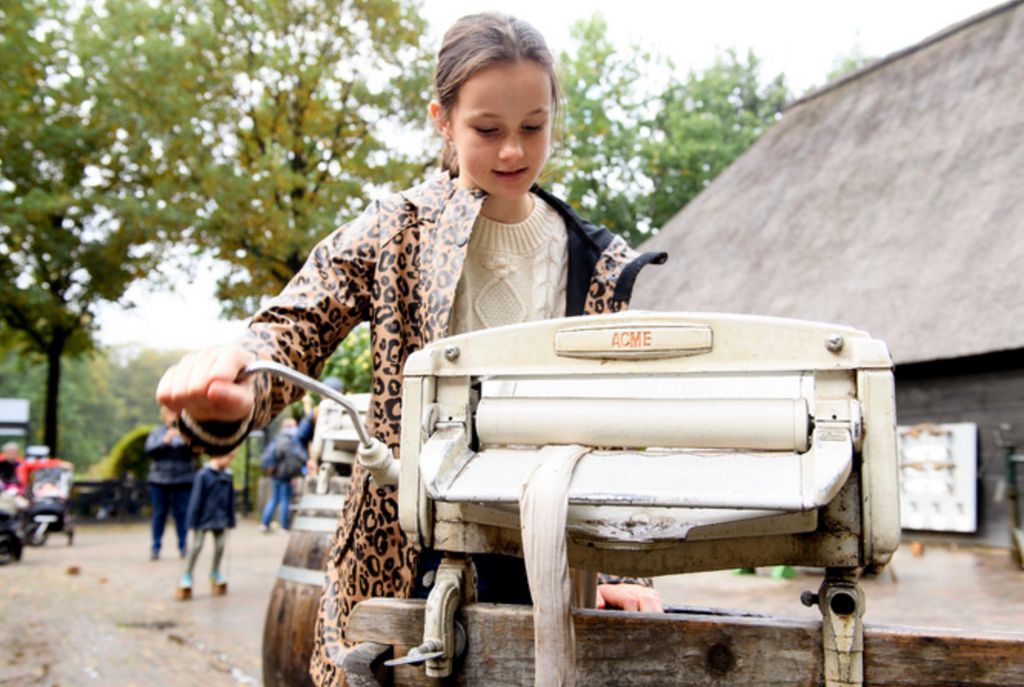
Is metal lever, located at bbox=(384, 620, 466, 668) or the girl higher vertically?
the girl

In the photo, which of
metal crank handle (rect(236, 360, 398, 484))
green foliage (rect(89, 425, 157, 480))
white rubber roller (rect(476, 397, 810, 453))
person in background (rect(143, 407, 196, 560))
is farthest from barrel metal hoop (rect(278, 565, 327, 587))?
green foliage (rect(89, 425, 157, 480))

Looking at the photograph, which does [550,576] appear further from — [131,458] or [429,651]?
[131,458]

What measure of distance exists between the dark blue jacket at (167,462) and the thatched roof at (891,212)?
835 centimetres

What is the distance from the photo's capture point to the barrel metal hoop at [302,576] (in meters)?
4.04

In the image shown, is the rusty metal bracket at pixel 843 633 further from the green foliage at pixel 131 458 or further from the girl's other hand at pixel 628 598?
the green foliage at pixel 131 458

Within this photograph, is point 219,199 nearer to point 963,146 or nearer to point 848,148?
point 848,148

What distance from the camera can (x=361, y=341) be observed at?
37.1 feet

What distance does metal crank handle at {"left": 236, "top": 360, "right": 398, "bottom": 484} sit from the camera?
4.83 ft

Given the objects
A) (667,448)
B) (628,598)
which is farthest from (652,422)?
(628,598)

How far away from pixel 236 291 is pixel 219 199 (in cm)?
227

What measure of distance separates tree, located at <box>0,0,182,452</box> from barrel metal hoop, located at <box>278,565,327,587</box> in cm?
1735

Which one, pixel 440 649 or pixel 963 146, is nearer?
pixel 440 649

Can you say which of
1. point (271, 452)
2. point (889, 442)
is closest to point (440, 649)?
point (889, 442)

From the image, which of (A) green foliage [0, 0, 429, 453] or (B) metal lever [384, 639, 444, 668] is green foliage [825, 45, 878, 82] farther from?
(B) metal lever [384, 639, 444, 668]
